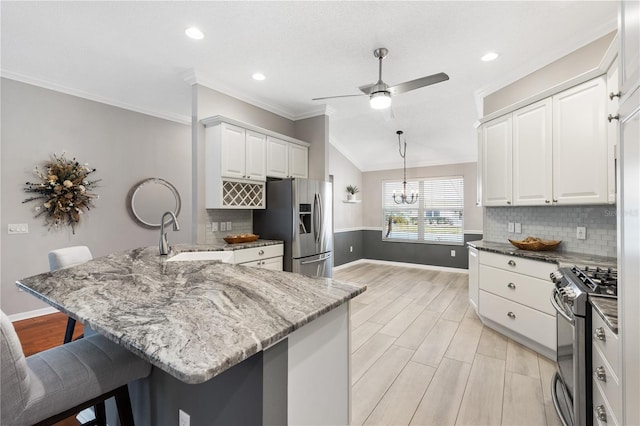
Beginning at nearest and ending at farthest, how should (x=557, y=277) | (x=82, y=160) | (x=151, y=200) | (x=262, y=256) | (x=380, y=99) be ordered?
(x=557, y=277), (x=380, y=99), (x=262, y=256), (x=82, y=160), (x=151, y=200)

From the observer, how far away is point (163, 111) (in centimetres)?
453

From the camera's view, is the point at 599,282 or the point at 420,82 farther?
the point at 420,82

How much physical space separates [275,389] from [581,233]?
316 centimetres

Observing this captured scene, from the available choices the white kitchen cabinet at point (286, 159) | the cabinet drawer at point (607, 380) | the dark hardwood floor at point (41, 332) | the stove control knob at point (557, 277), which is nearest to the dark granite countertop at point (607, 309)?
the cabinet drawer at point (607, 380)

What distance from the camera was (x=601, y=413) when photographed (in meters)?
1.31

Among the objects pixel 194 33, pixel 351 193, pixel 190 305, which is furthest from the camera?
pixel 351 193

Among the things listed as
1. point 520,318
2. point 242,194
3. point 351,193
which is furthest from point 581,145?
point 351,193

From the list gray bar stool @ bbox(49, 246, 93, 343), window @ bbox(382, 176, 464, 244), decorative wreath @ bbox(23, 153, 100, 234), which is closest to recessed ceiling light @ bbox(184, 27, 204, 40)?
gray bar stool @ bbox(49, 246, 93, 343)

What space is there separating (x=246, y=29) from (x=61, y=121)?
2813mm

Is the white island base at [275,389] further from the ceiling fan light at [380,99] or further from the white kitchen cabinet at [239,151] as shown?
the white kitchen cabinet at [239,151]

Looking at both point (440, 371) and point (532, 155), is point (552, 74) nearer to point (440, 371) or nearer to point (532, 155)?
point (532, 155)

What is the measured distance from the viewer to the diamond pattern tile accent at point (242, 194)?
12.0 ft

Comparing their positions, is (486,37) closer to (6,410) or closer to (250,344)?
(250,344)

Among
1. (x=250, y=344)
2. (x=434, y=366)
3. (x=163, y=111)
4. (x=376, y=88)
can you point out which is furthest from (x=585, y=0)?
(x=163, y=111)
